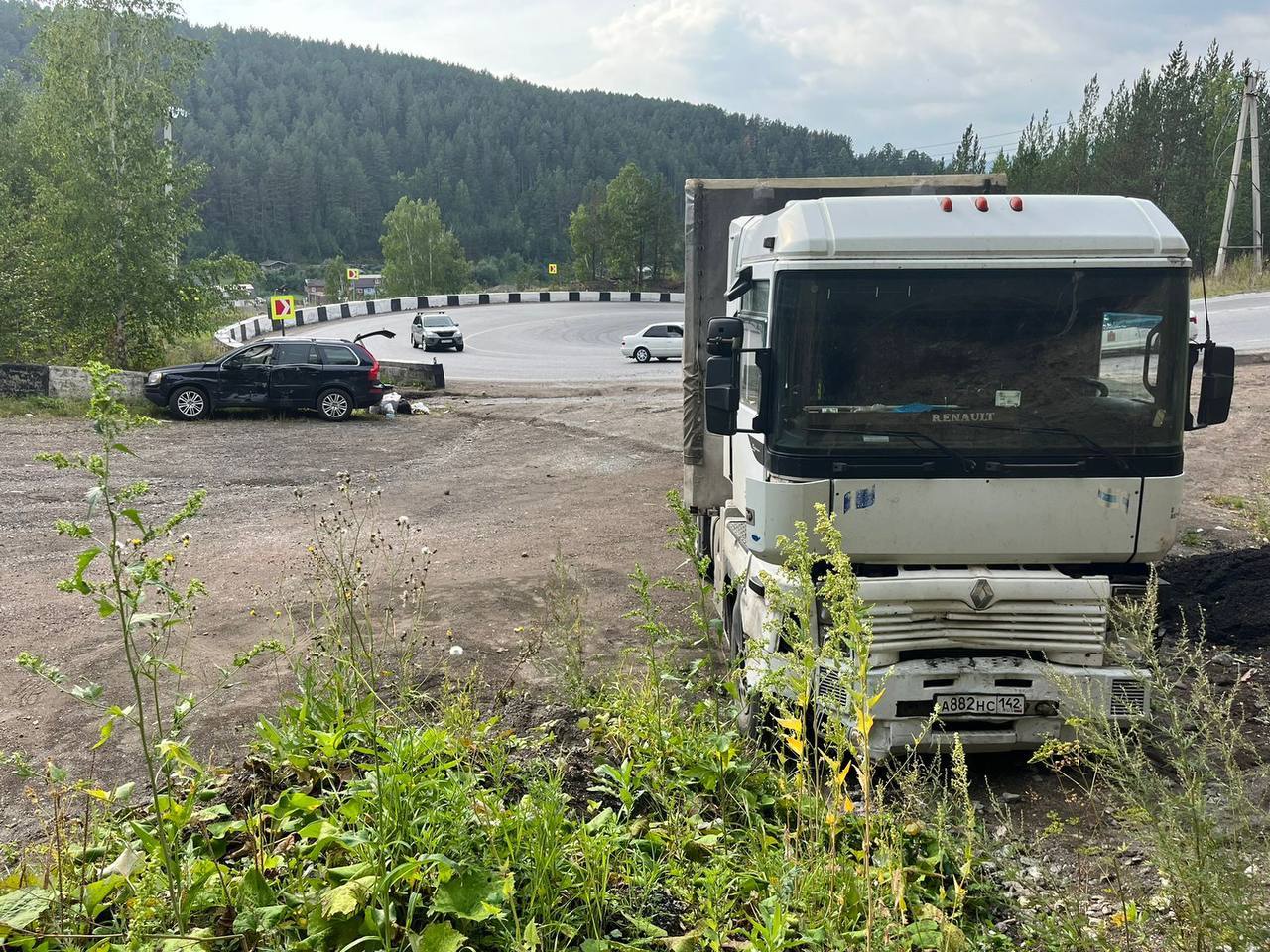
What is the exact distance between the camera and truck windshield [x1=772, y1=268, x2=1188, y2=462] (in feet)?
15.3

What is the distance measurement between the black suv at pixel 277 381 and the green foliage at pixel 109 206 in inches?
135

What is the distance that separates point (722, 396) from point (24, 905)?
3.57 m

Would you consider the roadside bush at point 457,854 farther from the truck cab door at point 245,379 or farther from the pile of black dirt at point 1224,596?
the truck cab door at point 245,379

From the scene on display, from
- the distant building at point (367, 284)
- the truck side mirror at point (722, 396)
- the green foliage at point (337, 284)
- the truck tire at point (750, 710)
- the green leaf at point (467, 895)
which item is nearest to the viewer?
the green leaf at point (467, 895)

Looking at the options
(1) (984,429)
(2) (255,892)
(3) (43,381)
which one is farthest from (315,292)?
(2) (255,892)

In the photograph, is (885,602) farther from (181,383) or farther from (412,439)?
(181,383)

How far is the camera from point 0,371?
59.9 ft

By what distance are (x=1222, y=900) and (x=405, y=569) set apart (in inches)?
307

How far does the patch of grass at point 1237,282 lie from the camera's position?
2997 centimetres

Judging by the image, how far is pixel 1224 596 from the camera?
7.46 meters

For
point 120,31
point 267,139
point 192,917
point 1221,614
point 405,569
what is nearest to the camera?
point 192,917

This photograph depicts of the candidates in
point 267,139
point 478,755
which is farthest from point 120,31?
point 267,139

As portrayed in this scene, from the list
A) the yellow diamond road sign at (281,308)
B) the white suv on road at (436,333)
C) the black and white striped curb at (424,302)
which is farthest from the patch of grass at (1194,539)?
the black and white striped curb at (424,302)

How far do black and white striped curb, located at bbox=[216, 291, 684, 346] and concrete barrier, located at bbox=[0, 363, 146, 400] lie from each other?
21.4 metres
